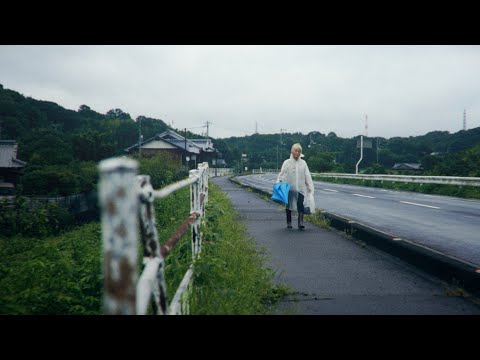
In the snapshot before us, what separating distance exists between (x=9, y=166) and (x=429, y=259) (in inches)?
1577

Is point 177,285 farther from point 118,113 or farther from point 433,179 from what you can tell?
point 118,113

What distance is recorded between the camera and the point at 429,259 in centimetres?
497

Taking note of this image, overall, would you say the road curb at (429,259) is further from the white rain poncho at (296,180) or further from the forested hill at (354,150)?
the forested hill at (354,150)

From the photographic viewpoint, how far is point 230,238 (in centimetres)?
634

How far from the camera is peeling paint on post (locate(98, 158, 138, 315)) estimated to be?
1120mm

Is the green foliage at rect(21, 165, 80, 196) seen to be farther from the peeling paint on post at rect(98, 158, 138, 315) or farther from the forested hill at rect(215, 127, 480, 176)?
the peeling paint on post at rect(98, 158, 138, 315)

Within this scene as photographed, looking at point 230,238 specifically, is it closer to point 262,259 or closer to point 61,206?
point 262,259

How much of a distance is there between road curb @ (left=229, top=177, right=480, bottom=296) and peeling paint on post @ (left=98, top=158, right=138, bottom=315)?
399cm

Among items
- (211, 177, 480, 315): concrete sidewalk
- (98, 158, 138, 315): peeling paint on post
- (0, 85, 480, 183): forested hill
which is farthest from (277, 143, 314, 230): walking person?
(0, 85, 480, 183): forested hill

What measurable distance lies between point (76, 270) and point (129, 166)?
3722mm

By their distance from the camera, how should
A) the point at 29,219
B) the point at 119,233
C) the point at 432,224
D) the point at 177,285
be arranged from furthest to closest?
the point at 29,219
the point at 432,224
the point at 177,285
the point at 119,233

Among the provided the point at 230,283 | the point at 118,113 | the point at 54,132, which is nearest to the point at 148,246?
the point at 230,283
